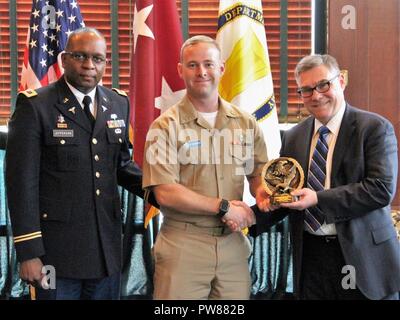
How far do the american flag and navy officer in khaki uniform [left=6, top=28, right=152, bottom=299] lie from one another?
3.29ft

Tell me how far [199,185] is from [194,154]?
0.12m

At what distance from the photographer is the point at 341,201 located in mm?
2154

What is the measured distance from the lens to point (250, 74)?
3.30 meters

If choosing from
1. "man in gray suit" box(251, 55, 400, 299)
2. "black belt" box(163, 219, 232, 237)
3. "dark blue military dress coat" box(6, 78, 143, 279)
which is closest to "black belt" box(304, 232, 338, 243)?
"man in gray suit" box(251, 55, 400, 299)

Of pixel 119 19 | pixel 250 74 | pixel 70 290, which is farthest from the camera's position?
pixel 119 19

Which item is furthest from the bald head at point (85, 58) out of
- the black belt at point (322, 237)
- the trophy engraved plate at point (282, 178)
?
the black belt at point (322, 237)

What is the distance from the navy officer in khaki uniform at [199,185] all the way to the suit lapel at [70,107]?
29 centimetres

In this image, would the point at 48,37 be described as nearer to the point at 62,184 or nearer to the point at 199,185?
the point at 62,184

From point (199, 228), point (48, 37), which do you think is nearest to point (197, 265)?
point (199, 228)

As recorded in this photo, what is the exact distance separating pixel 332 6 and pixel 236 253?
199 cm

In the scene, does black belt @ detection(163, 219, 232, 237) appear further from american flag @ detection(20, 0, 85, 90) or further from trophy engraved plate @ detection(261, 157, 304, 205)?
american flag @ detection(20, 0, 85, 90)

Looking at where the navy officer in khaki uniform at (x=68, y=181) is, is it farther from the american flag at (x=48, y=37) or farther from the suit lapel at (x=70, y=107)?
the american flag at (x=48, y=37)

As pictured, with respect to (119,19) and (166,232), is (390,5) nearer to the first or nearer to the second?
(119,19)
